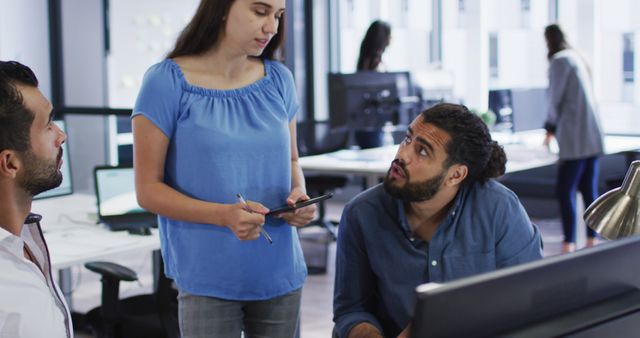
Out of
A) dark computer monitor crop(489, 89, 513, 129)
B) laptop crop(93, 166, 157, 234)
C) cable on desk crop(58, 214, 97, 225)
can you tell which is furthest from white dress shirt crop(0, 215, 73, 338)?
dark computer monitor crop(489, 89, 513, 129)

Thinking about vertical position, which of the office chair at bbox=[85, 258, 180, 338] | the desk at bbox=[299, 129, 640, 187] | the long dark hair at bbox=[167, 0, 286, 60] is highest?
the long dark hair at bbox=[167, 0, 286, 60]

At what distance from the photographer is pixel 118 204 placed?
361 cm

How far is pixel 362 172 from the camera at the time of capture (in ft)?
17.0

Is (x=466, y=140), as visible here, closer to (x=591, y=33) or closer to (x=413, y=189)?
(x=413, y=189)

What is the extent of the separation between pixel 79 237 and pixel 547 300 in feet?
8.54

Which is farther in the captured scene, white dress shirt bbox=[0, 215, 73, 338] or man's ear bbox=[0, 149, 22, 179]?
man's ear bbox=[0, 149, 22, 179]

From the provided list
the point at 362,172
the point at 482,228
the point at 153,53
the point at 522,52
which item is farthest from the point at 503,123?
the point at 482,228

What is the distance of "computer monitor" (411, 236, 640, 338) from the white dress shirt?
24.2 inches

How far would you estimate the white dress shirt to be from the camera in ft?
4.42

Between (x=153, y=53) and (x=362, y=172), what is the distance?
9.24ft

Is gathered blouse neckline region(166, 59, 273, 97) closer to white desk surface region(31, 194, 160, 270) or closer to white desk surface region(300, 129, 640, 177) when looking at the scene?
white desk surface region(31, 194, 160, 270)

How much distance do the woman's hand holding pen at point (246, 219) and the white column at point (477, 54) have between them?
6419 millimetres

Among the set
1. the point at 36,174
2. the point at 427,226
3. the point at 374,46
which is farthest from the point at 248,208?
the point at 374,46

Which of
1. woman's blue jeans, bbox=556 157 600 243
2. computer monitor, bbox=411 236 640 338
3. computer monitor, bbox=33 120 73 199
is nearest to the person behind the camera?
computer monitor, bbox=411 236 640 338
